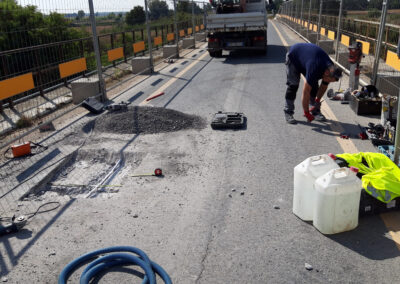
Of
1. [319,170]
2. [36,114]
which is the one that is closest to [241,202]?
[319,170]

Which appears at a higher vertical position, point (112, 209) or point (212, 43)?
point (212, 43)

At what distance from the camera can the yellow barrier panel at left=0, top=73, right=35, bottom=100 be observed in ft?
19.0

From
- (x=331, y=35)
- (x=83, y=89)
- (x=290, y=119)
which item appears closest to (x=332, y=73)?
(x=290, y=119)

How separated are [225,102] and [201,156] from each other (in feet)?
10.2

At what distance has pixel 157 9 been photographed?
14398mm

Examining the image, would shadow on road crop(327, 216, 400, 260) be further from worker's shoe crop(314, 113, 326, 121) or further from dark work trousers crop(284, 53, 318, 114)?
dark work trousers crop(284, 53, 318, 114)

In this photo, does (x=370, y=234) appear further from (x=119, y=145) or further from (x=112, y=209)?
(x=119, y=145)

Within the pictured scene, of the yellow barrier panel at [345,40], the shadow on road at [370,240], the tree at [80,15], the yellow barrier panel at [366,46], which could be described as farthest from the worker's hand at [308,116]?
the yellow barrier panel at [345,40]

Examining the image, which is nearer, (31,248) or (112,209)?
(31,248)

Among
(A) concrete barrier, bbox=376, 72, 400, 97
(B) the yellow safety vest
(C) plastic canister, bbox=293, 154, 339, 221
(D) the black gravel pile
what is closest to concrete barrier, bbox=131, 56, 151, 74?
(D) the black gravel pile

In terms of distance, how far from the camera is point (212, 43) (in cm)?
1505

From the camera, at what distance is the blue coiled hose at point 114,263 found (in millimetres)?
2803

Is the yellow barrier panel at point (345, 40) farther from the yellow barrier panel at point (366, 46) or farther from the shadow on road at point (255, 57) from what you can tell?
the shadow on road at point (255, 57)

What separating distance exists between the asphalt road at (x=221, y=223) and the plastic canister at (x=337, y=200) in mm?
116
